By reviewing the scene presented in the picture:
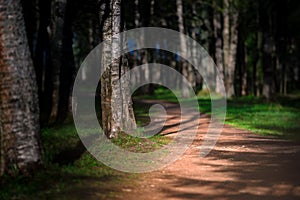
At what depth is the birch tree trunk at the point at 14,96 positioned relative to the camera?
8.12m

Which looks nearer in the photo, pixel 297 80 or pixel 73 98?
pixel 73 98

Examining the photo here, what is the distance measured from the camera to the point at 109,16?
12.5 metres

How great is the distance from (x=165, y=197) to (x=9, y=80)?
3366mm

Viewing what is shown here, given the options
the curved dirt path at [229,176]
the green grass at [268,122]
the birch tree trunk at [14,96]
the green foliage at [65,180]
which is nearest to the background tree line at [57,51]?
the birch tree trunk at [14,96]

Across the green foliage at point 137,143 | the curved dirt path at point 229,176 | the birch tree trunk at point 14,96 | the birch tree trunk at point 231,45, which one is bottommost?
the curved dirt path at point 229,176

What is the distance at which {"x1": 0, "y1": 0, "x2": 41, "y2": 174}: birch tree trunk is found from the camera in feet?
26.7

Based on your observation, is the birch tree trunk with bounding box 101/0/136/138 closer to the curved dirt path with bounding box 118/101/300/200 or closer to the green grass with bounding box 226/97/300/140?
the curved dirt path with bounding box 118/101/300/200

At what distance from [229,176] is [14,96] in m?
4.23

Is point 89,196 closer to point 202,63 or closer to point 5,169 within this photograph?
point 5,169

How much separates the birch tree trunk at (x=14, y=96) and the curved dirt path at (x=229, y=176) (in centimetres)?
191

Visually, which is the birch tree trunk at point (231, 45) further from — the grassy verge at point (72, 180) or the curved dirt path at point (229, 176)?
the grassy verge at point (72, 180)

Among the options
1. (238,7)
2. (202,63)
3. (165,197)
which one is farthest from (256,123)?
(202,63)

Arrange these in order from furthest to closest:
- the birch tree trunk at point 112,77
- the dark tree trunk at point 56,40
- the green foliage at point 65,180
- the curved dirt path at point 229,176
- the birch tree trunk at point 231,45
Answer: the birch tree trunk at point 231,45
the dark tree trunk at point 56,40
the birch tree trunk at point 112,77
the curved dirt path at point 229,176
the green foliage at point 65,180

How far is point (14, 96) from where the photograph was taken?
818 centimetres
